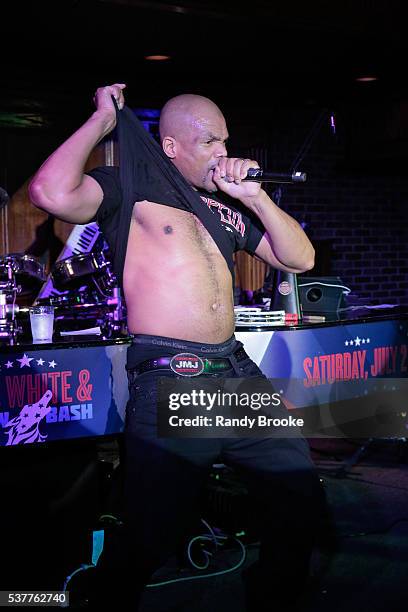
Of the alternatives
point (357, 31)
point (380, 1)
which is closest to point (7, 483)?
point (357, 31)

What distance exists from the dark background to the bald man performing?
6.65ft

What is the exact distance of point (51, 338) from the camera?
4.46 meters

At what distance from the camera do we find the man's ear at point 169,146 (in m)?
3.18

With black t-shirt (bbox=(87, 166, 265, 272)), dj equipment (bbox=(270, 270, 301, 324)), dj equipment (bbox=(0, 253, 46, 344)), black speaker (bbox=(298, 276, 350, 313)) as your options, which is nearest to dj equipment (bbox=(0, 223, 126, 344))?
dj equipment (bbox=(0, 253, 46, 344))

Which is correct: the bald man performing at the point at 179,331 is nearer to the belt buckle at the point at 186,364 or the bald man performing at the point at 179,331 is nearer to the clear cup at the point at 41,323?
the belt buckle at the point at 186,364

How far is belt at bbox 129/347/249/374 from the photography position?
2881 mm

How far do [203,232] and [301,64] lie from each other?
4.43 metres

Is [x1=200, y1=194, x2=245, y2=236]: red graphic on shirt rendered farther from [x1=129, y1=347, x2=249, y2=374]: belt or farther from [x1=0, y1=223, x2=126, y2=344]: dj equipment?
[x1=0, y1=223, x2=126, y2=344]: dj equipment

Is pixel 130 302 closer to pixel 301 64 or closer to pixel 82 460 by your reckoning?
pixel 82 460

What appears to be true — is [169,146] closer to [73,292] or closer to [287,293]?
[287,293]

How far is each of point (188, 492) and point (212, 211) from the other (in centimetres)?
110

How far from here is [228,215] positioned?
326cm

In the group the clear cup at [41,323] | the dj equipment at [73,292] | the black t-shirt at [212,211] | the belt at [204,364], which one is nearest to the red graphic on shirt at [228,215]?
the black t-shirt at [212,211]

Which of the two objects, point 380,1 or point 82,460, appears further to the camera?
point 380,1
